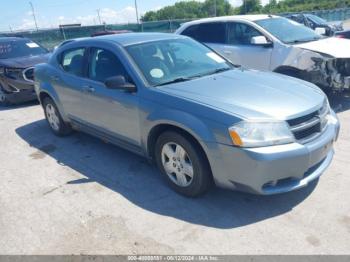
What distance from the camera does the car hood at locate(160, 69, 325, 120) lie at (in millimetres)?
3080

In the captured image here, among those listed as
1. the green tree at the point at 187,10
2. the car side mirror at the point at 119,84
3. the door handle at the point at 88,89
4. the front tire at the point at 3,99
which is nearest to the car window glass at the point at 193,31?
the door handle at the point at 88,89

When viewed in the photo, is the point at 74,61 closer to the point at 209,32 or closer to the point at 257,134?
the point at 257,134

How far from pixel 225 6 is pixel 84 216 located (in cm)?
10069

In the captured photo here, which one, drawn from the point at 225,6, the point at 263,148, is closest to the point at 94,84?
the point at 263,148

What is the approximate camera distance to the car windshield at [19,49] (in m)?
8.92

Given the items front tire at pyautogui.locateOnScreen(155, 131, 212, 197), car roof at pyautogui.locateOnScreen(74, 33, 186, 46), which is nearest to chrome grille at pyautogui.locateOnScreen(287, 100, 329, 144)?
front tire at pyautogui.locateOnScreen(155, 131, 212, 197)

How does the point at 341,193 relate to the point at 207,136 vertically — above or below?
below

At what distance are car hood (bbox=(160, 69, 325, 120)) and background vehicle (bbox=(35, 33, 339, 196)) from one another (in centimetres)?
1

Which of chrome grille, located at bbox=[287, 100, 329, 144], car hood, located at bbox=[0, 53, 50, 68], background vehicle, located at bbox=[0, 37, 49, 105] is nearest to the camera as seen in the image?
chrome grille, located at bbox=[287, 100, 329, 144]

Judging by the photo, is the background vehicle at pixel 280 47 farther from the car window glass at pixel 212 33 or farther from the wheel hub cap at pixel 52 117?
the wheel hub cap at pixel 52 117

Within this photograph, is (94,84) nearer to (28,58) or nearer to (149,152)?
(149,152)

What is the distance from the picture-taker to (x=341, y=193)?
348 centimetres

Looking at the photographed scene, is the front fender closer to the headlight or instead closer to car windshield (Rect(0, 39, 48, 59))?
the headlight

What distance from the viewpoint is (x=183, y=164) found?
3486mm
